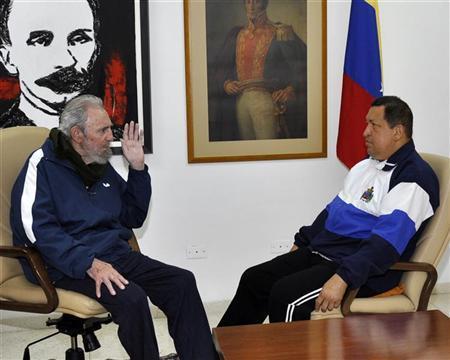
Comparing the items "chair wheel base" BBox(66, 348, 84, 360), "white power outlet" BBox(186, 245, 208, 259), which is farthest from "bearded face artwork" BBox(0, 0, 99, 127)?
"chair wheel base" BBox(66, 348, 84, 360)

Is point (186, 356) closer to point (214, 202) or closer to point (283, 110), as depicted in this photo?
point (214, 202)

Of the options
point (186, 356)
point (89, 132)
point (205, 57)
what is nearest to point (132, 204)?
point (89, 132)

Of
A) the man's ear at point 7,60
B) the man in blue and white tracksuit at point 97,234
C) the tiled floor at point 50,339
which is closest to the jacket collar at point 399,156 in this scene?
the man in blue and white tracksuit at point 97,234

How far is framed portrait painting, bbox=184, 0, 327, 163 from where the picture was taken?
12.3 ft

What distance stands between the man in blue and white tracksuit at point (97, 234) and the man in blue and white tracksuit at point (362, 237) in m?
0.34

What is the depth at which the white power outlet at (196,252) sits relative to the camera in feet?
12.9

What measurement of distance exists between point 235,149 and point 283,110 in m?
0.34

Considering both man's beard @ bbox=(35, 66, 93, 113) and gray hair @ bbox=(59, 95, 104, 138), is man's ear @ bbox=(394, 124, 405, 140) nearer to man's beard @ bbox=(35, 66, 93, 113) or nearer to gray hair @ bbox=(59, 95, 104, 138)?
gray hair @ bbox=(59, 95, 104, 138)

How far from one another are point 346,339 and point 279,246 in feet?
5.45

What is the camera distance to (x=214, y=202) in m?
3.91

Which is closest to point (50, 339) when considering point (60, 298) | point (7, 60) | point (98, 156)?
Answer: point (60, 298)

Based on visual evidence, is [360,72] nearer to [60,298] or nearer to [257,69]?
[257,69]

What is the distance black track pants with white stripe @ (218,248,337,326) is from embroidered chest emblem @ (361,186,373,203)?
30 centimetres

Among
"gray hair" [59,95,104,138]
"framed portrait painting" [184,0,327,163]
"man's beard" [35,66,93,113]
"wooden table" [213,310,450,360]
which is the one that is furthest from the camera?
"framed portrait painting" [184,0,327,163]
